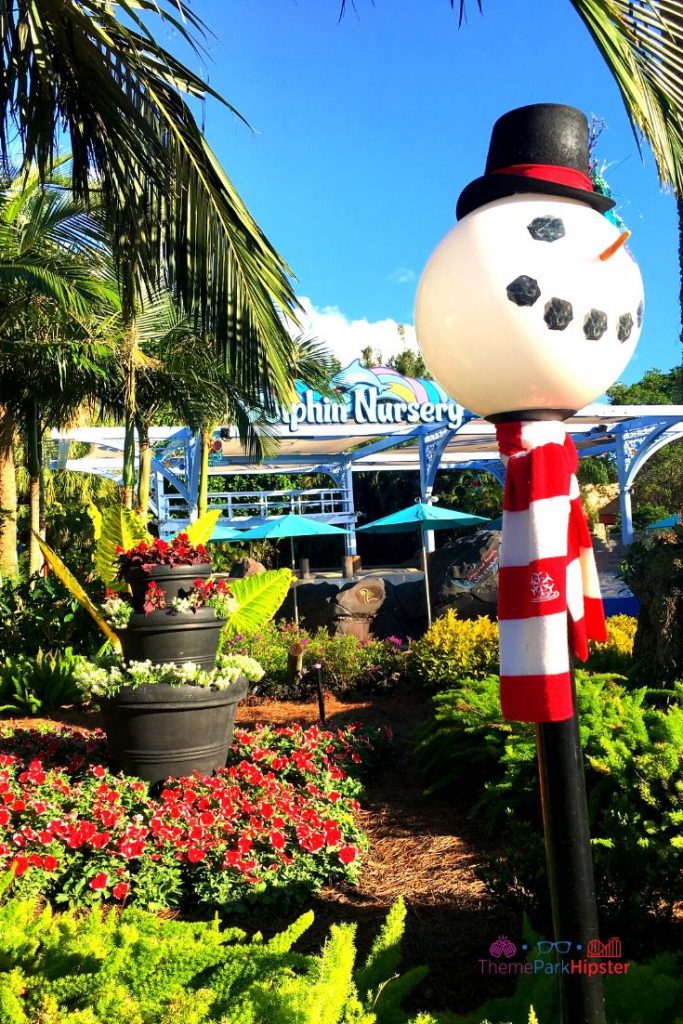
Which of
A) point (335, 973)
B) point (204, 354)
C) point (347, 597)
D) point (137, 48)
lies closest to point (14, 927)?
point (335, 973)

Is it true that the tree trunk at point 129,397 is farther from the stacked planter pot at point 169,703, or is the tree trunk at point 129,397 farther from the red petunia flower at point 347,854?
the red petunia flower at point 347,854

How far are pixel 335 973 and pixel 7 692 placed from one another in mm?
6093

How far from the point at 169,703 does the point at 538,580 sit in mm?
3303

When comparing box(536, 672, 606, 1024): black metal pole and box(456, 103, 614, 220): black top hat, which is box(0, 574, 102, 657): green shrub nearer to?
box(536, 672, 606, 1024): black metal pole

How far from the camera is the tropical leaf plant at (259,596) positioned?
20.9 ft

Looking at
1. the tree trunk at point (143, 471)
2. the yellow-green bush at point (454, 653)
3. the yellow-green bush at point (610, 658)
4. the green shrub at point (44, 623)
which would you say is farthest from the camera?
the tree trunk at point (143, 471)

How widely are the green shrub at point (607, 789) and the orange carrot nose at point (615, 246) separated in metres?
2.02

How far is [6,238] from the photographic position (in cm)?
928

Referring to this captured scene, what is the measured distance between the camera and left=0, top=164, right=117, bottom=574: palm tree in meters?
9.13

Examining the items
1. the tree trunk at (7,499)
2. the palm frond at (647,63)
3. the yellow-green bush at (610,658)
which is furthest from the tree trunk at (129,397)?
the palm frond at (647,63)

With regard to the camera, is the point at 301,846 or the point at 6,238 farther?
the point at 6,238

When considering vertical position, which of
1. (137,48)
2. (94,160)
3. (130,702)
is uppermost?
(137,48)

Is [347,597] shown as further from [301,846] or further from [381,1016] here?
[381,1016]

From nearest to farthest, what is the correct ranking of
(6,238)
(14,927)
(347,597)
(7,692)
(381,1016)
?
(381,1016)
(14,927)
(7,692)
(6,238)
(347,597)
